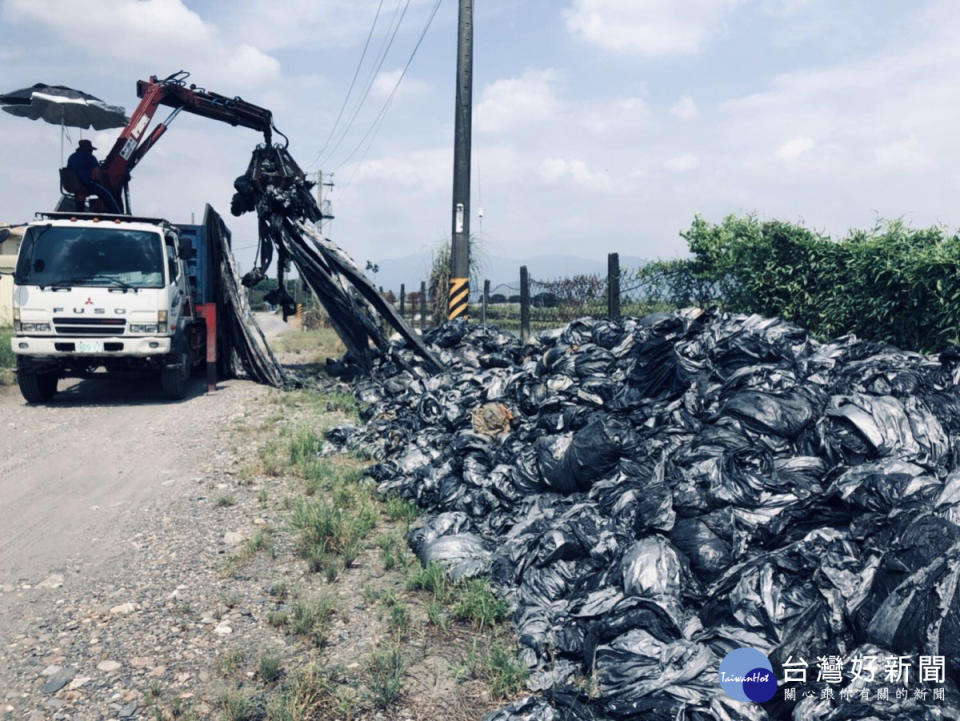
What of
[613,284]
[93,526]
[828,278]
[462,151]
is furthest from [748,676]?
[462,151]

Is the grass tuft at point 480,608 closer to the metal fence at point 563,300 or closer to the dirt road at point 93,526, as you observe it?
the dirt road at point 93,526

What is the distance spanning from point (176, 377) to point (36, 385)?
5.88 feet

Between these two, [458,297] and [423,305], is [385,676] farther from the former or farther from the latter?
[423,305]

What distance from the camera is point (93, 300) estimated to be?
9.15m

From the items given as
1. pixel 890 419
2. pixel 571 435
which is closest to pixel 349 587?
pixel 571 435

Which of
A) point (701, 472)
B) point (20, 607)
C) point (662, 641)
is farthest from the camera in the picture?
point (701, 472)

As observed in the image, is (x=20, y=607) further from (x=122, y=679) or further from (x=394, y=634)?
(x=394, y=634)

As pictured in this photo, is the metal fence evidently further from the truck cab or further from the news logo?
the news logo

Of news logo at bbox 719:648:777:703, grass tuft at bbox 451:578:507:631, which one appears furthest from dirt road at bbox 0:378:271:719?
news logo at bbox 719:648:777:703

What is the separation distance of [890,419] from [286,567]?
12.8ft

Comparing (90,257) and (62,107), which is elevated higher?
(62,107)

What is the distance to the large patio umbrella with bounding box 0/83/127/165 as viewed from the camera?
36.4 feet

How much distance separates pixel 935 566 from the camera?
2729 mm

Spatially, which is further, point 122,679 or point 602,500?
point 602,500
